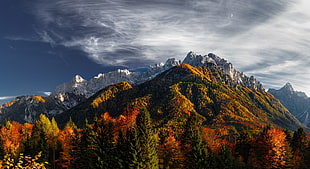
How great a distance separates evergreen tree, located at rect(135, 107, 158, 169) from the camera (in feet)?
155

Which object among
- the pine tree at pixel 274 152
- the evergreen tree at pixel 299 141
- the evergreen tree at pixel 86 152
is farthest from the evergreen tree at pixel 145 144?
the evergreen tree at pixel 299 141

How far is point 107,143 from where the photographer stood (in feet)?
181

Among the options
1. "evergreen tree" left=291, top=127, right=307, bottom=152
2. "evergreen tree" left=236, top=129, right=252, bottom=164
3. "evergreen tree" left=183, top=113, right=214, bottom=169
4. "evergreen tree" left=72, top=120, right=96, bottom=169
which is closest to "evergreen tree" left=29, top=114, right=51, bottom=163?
"evergreen tree" left=72, top=120, right=96, bottom=169

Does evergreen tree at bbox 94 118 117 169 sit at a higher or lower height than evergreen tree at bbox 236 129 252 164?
higher

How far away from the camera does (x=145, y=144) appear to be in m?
48.8

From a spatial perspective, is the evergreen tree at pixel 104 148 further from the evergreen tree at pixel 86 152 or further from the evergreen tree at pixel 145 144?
the evergreen tree at pixel 145 144

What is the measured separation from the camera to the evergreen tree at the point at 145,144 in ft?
155

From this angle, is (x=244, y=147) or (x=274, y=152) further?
(x=244, y=147)

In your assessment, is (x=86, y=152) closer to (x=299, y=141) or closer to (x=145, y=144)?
(x=145, y=144)

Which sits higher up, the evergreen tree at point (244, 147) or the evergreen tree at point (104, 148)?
the evergreen tree at point (104, 148)

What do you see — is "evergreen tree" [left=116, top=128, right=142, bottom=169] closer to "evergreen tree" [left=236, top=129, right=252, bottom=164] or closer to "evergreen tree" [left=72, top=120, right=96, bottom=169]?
"evergreen tree" [left=72, top=120, right=96, bottom=169]

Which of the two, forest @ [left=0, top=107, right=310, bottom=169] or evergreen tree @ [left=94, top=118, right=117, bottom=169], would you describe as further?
evergreen tree @ [left=94, top=118, right=117, bottom=169]

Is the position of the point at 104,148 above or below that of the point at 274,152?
above

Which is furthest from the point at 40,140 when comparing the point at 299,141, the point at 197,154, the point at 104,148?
the point at 299,141
